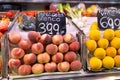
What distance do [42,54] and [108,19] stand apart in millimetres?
544

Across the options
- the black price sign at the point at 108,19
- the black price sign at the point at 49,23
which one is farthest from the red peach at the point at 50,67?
the black price sign at the point at 108,19

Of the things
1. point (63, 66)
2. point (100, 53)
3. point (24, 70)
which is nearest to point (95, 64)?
point (100, 53)

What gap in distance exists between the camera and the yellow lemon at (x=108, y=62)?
1.33 meters

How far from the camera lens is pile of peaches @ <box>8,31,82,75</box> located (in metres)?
1.27

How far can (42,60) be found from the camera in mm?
1279

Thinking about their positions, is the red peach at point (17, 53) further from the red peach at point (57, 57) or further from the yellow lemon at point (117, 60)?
the yellow lemon at point (117, 60)

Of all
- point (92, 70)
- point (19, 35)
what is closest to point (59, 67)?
point (92, 70)

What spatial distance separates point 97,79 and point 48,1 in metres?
3.33

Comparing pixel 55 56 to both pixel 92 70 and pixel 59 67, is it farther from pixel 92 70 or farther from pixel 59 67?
pixel 92 70

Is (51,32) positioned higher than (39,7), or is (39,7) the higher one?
(39,7)

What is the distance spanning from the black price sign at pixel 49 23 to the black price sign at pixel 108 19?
0.29m

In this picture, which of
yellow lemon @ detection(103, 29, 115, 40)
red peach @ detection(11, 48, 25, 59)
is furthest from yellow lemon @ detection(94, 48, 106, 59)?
red peach @ detection(11, 48, 25, 59)

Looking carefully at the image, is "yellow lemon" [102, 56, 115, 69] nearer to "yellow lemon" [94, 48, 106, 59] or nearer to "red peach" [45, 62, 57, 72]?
"yellow lemon" [94, 48, 106, 59]

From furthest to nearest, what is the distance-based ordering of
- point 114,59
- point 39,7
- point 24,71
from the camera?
point 39,7 < point 114,59 < point 24,71
